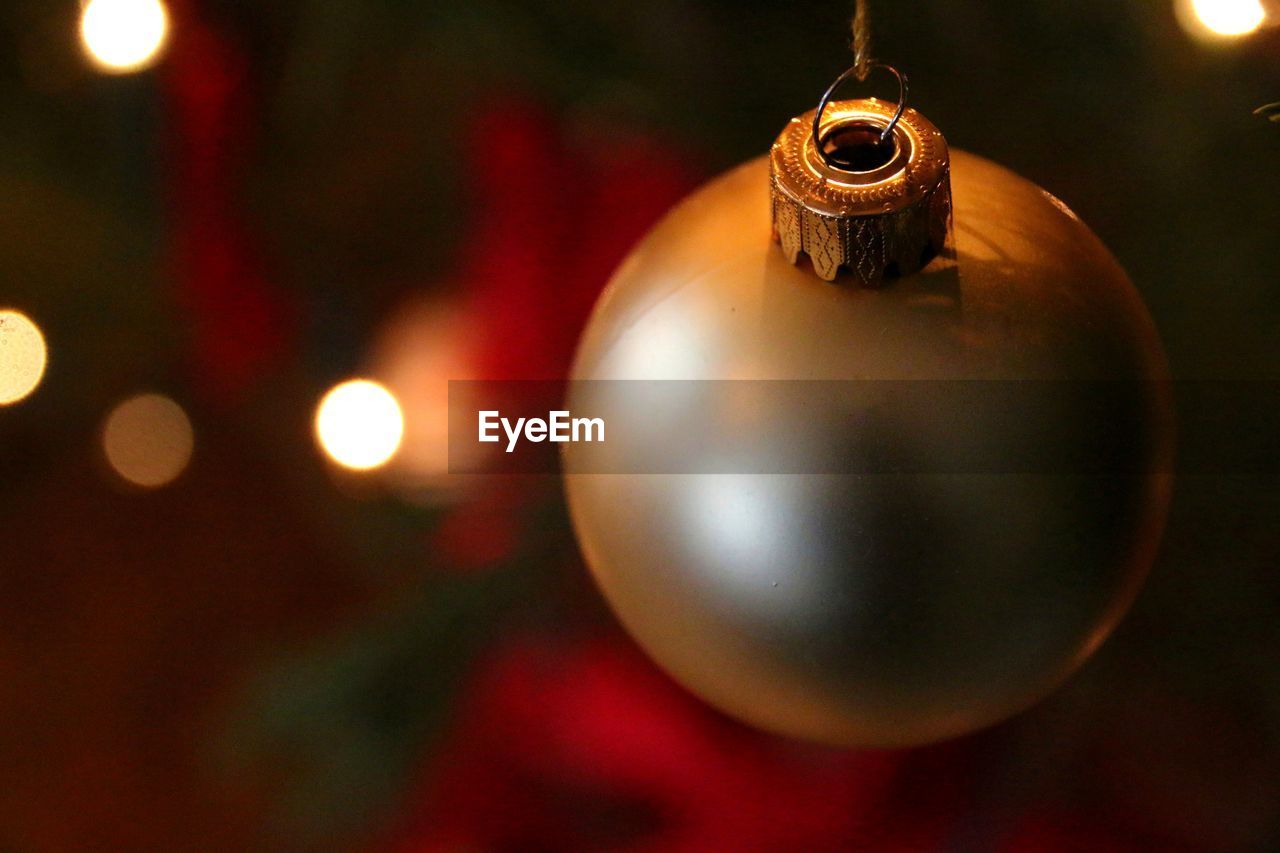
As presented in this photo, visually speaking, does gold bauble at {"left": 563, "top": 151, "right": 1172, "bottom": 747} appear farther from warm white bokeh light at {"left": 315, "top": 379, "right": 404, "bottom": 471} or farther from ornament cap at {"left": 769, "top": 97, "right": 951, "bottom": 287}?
warm white bokeh light at {"left": 315, "top": 379, "right": 404, "bottom": 471}

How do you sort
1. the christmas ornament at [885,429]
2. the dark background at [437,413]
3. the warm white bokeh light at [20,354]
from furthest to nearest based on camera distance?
the warm white bokeh light at [20,354] → the dark background at [437,413] → the christmas ornament at [885,429]

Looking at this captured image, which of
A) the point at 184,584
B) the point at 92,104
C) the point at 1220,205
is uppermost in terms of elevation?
the point at 92,104

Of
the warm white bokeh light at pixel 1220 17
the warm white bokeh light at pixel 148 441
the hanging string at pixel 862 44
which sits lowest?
the hanging string at pixel 862 44

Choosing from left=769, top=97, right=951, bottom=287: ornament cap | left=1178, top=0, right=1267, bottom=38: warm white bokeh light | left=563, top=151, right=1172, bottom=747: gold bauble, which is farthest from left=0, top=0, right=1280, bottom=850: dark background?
left=769, top=97, right=951, bottom=287: ornament cap

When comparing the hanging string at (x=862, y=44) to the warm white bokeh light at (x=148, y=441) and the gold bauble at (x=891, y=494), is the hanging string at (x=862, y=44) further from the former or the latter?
the warm white bokeh light at (x=148, y=441)

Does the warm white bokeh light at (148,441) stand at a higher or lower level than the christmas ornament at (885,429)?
higher

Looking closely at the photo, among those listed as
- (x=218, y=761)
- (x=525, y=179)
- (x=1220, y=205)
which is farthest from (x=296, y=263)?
(x=1220, y=205)

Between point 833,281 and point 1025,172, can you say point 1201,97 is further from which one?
point 833,281

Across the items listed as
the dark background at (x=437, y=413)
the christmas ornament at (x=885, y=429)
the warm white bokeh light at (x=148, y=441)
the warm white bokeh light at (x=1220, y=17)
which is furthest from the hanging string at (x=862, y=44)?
the warm white bokeh light at (x=148, y=441)
